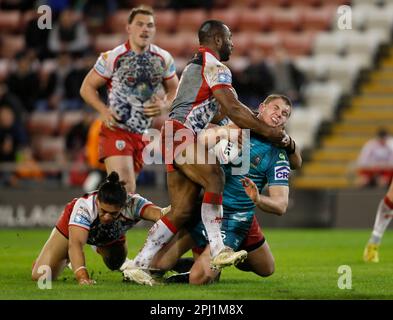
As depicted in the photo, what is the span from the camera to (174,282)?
30.0ft

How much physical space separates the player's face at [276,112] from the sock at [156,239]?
1230 mm

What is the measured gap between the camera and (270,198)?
8852 millimetres

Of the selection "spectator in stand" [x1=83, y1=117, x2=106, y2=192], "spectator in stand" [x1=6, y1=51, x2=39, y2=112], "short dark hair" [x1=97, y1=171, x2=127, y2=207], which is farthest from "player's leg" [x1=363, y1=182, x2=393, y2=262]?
"spectator in stand" [x1=6, y1=51, x2=39, y2=112]

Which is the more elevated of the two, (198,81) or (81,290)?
(198,81)

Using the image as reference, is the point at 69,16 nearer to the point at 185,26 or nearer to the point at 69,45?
the point at 69,45

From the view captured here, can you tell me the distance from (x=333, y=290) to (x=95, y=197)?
2.17 meters

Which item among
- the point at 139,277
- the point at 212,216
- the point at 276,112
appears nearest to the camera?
the point at 212,216

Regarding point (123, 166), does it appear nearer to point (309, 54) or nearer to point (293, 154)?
point (293, 154)

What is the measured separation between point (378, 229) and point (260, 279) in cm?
264

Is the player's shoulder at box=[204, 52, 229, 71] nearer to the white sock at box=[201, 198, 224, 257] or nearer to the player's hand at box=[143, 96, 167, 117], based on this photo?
the white sock at box=[201, 198, 224, 257]

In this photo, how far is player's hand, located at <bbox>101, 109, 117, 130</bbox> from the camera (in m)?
10.7

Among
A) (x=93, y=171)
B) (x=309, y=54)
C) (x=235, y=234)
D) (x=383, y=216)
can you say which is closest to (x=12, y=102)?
(x=93, y=171)

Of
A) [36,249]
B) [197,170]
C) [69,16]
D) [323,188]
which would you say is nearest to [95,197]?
[197,170]

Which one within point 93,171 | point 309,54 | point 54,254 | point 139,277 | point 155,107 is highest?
point 309,54
